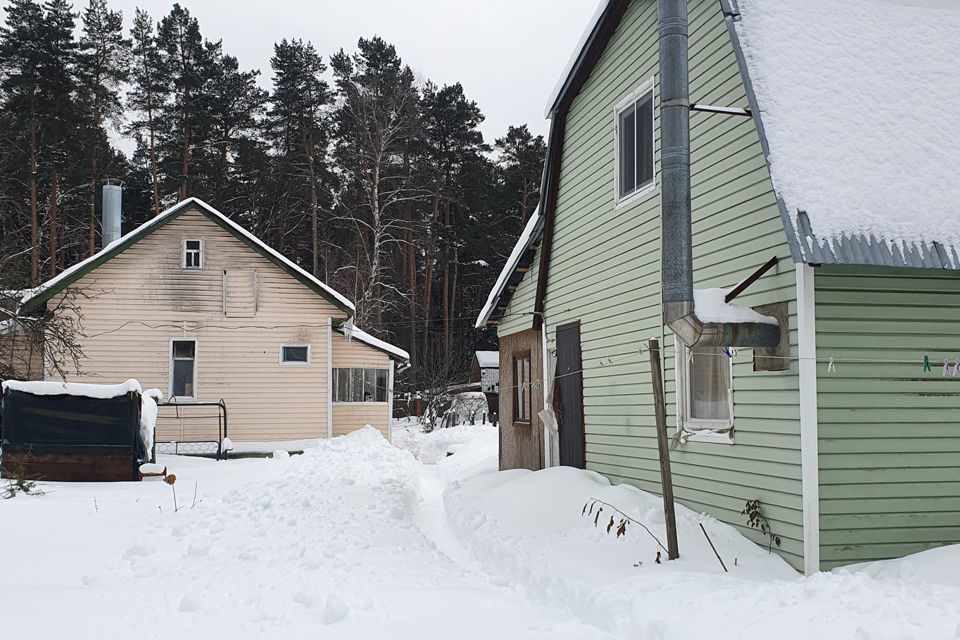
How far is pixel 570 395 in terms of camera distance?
1187 cm

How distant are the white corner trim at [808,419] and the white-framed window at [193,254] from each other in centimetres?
1723

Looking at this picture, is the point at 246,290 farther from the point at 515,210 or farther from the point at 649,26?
the point at 515,210

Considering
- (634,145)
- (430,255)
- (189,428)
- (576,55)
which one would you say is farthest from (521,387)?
(430,255)

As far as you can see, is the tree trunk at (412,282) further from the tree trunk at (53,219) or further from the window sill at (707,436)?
the window sill at (707,436)

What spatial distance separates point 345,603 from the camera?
5.44m

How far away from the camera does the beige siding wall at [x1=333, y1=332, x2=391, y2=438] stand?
2219 centimetres

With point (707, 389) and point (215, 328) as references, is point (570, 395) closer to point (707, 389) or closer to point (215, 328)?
point (707, 389)

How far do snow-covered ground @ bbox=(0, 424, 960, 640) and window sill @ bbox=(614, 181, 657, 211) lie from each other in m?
3.30

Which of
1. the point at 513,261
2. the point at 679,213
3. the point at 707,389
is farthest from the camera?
the point at 513,261

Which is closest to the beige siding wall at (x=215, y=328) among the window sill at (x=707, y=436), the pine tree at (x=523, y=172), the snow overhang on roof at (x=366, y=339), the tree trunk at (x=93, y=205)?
the snow overhang on roof at (x=366, y=339)

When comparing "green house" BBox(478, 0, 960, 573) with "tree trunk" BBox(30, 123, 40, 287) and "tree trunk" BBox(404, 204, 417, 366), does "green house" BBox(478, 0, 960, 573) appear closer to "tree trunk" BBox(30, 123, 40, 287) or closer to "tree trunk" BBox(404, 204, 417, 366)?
"tree trunk" BBox(30, 123, 40, 287)

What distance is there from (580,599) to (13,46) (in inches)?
1382

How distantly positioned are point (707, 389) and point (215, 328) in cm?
1541

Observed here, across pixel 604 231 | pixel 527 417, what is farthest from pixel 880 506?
pixel 527 417
